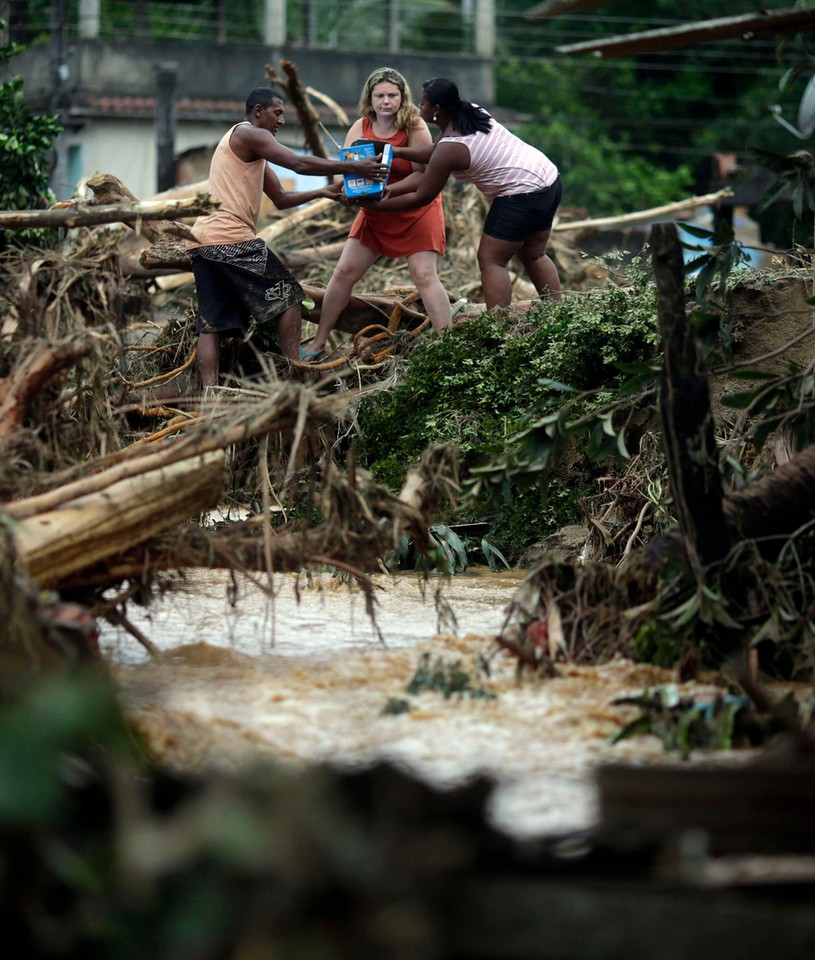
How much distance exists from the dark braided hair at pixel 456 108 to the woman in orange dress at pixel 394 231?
0.24m

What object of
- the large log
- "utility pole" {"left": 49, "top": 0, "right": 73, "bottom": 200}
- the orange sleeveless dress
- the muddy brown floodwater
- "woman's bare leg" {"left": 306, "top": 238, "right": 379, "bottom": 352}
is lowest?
the muddy brown floodwater

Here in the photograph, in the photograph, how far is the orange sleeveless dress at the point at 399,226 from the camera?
311 inches

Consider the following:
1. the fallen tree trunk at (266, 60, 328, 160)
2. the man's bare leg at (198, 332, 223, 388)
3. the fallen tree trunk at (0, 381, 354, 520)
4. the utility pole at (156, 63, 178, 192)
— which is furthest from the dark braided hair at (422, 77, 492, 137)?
the utility pole at (156, 63, 178, 192)

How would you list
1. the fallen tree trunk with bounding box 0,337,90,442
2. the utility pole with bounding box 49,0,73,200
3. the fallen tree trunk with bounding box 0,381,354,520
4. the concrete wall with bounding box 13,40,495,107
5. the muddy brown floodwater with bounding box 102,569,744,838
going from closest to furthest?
the muddy brown floodwater with bounding box 102,569,744,838
the fallen tree trunk with bounding box 0,381,354,520
the fallen tree trunk with bounding box 0,337,90,442
the utility pole with bounding box 49,0,73,200
the concrete wall with bounding box 13,40,495,107

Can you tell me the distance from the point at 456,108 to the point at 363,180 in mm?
684

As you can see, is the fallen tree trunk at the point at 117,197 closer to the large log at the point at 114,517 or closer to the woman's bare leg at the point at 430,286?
the woman's bare leg at the point at 430,286

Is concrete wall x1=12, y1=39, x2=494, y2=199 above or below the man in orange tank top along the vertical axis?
above

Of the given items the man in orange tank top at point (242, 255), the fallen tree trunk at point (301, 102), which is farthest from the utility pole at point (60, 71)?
the man in orange tank top at point (242, 255)

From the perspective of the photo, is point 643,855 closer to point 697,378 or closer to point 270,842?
point 270,842

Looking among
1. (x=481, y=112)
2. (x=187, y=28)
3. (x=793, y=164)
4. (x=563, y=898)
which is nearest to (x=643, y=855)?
(x=563, y=898)

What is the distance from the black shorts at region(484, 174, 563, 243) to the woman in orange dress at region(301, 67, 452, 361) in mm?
352

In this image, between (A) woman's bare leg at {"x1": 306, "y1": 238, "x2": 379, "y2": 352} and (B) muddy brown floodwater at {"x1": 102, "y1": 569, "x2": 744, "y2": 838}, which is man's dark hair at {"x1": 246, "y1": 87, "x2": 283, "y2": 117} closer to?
(A) woman's bare leg at {"x1": 306, "y1": 238, "x2": 379, "y2": 352}

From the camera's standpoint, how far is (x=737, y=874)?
2.51 m

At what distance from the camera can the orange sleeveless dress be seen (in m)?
7.91
